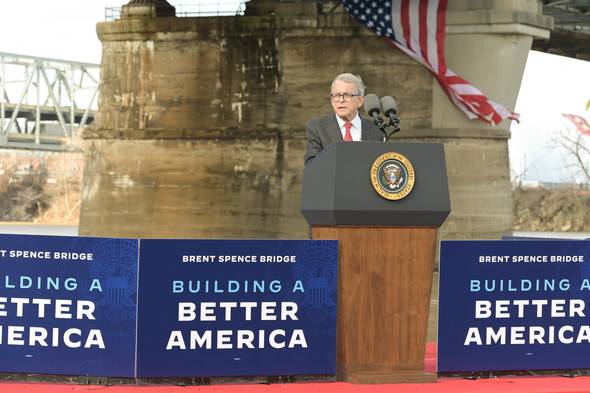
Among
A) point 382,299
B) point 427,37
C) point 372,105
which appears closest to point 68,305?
point 382,299

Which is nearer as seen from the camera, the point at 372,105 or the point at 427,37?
the point at 372,105

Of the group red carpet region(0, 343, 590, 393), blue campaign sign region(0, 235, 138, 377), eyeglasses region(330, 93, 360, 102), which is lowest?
red carpet region(0, 343, 590, 393)

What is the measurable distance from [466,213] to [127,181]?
1142 centimetres

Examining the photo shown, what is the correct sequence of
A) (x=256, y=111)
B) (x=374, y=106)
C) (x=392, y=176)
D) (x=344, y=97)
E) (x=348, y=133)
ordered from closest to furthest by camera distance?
(x=392, y=176) < (x=374, y=106) < (x=344, y=97) < (x=348, y=133) < (x=256, y=111)

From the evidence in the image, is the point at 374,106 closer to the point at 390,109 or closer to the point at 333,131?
the point at 390,109

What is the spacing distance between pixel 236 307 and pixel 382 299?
1.13 m

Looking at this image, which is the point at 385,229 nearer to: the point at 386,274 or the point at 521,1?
the point at 386,274

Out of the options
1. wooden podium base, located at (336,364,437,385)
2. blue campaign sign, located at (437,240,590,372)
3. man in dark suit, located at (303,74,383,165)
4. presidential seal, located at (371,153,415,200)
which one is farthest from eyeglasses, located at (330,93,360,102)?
wooden podium base, located at (336,364,437,385)

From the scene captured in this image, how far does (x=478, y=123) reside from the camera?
28.4 meters

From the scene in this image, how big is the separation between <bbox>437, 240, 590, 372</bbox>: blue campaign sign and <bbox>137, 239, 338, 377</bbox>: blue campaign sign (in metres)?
1.03

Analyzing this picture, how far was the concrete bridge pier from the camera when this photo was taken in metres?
28.1

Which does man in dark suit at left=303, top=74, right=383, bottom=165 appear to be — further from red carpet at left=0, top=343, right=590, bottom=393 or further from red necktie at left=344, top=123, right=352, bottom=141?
red carpet at left=0, top=343, right=590, bottom=393

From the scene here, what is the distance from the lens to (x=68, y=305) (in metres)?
6.93

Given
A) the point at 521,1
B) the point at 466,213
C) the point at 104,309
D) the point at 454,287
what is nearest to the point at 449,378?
the point at 454,287
